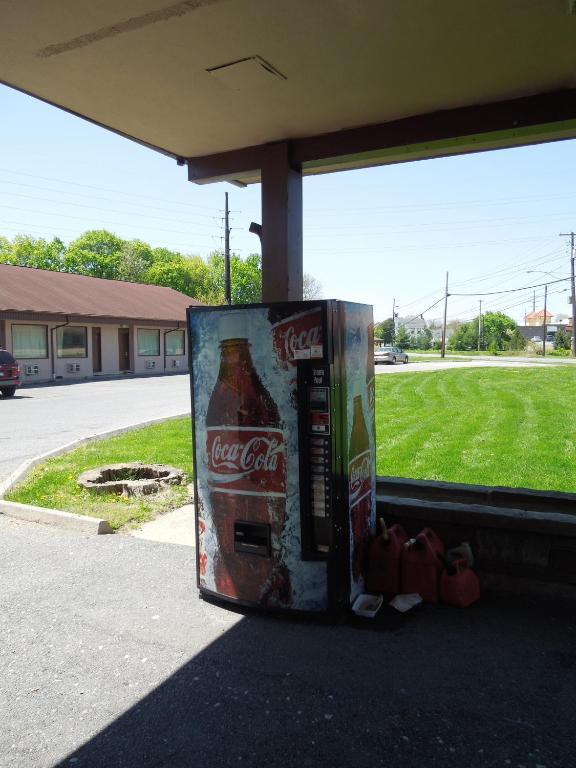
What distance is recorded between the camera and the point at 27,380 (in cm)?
2638

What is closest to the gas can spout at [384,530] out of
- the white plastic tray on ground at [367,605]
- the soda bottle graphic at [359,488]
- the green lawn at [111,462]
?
the soda bottle graphic at [359,488]

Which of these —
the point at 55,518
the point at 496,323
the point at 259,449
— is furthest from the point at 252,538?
the point at 496,323

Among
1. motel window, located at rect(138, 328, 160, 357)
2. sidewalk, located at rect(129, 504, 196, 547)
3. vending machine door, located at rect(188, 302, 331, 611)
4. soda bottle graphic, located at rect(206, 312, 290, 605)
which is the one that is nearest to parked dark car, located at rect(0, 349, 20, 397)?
motel window, located at rect(138, 328, 160, 357)

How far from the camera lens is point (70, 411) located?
15727 mm

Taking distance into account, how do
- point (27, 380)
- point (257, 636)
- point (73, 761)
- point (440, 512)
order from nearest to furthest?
point (73, 761), point (257, 636), point (440, 512), point (27, 380)

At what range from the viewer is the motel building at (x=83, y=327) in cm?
2656

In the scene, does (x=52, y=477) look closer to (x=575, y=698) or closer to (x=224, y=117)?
(x=224, y=117)

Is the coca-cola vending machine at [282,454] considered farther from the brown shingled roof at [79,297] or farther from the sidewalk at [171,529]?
the brown shingled roof at [79,297]

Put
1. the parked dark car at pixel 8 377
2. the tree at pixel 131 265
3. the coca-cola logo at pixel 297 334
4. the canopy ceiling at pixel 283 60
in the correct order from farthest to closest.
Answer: the tree at pixel 131 265
the parked dark car at pixel 8 377
the coca-cola logo at pixel 297 334
the canopy ceiling at pixel 283 60

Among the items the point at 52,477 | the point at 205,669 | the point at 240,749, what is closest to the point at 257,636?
the point at 205,669

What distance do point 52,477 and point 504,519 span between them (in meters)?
5.97

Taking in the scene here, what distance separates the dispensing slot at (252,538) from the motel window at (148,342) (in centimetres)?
3015

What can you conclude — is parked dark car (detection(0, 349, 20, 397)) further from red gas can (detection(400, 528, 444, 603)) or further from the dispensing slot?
red gas can (detection(400, 528, 444, 603))

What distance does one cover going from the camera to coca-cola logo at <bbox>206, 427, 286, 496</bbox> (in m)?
4.07
